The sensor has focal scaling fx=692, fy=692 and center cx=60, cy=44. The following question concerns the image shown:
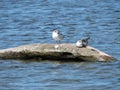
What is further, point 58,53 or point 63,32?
point 63,32

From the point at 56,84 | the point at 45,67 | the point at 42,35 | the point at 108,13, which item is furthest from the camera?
the point at 108,13

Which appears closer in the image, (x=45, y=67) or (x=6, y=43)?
(x=45, y=67)

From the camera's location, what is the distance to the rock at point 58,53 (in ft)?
63.0

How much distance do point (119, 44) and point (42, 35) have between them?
142 inches

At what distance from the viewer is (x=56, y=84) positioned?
16.8 meters

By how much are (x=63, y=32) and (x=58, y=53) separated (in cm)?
699

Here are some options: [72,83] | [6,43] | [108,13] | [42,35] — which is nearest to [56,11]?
[108,13]

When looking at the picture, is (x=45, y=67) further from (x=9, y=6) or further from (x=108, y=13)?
(x=9, y=6)

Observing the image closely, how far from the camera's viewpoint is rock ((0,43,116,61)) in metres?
19.2

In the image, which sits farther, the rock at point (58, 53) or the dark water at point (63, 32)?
the rock at point (58, 53)

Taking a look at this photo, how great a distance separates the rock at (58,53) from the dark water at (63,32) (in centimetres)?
18

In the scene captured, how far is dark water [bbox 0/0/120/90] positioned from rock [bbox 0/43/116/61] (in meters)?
0.18

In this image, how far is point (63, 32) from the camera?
86.6 feet

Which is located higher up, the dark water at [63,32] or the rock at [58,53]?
the rock at [58,53]
